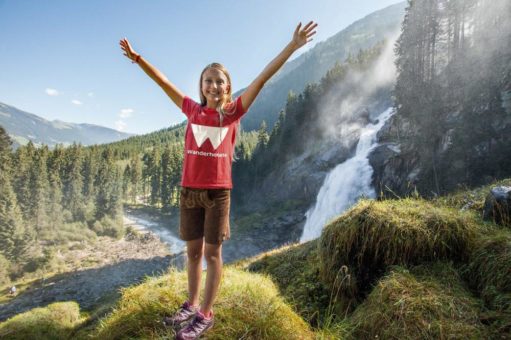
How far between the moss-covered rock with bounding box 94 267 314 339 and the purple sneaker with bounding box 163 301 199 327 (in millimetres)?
86

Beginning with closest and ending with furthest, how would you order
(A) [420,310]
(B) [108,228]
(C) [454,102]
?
(A) [420,310]
(C) [454,102]
(B) [108,228]

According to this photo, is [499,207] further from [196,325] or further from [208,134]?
[196,325]

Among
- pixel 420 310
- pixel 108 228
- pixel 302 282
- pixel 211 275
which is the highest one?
pixel 211 275

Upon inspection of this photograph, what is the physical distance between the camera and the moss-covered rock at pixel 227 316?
300cm

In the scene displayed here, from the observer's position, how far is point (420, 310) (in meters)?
3.15

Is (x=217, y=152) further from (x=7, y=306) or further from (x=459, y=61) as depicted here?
(x=7, y=306)

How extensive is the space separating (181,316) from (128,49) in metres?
3.37

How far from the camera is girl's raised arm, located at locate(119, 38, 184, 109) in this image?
144 inches

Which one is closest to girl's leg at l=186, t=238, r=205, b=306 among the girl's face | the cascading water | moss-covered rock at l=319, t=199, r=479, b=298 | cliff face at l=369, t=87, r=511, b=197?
the girl's face

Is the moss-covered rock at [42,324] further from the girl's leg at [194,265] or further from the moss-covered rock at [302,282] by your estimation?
the girl's leg at [194,265]

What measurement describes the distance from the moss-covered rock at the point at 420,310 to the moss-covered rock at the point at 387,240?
1.25 feet

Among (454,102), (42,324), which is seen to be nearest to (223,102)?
(42,324)

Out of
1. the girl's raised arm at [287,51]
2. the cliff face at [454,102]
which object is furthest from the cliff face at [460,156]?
the girl's raised arm at [287,51]

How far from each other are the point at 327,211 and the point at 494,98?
18.0 meters
